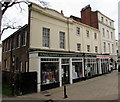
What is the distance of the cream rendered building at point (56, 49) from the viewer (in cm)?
1323

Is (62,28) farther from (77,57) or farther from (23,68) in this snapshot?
(23,68)

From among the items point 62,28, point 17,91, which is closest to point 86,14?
point 62,28

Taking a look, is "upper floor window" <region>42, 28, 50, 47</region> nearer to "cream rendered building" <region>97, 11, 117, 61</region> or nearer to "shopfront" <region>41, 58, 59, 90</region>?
"shopfront" <region>41, 58, 59, 90</region>

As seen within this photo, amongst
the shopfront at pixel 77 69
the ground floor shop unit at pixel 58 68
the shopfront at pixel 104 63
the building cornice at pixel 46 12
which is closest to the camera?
the ground floor shop unit at pixel 58 68

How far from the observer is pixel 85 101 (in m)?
8.37

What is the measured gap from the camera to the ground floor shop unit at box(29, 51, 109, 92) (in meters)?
12.8

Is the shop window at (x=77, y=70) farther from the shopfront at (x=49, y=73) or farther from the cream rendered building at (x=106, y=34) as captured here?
the cream rendered building at (x=106, y=34)

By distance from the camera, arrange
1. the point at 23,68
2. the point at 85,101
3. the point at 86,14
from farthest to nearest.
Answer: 1. the point at 86,14
2. the point at 23,68
3. the point at 85,101

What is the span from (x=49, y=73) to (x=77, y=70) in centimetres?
506

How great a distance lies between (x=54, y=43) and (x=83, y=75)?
20.6 ft

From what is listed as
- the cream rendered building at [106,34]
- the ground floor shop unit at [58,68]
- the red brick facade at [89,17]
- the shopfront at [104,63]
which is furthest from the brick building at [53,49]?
the cream rendered building at [106,34]

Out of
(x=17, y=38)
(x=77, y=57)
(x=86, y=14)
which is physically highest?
(x=86, y=14)

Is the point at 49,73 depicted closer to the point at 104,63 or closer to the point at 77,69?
the point at 77,69

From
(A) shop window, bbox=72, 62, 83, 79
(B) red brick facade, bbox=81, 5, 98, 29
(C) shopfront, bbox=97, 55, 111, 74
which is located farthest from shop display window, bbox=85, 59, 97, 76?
(B) red brick facade, bbox=81, 5, 98, 29
